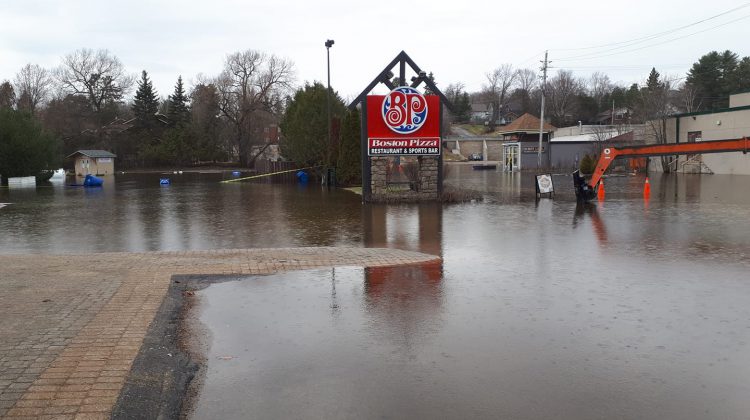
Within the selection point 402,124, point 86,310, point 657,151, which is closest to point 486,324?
point 86,310

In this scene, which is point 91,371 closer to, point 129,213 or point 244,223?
point 244,223

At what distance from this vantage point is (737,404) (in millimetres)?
4664

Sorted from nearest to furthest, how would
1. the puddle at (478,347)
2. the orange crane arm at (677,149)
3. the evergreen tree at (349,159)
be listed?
1. the puddle at (478,347)
2. the orange crane arm at (677,149)
3. the evergreen tree at (349,159)

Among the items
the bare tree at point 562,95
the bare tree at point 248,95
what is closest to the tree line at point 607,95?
the bare tree at point 562,95

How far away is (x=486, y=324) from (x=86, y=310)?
4.64 m

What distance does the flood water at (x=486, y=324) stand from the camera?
4.79 meters

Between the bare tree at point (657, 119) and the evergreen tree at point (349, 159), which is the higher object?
the bare tree at point (657, 119)

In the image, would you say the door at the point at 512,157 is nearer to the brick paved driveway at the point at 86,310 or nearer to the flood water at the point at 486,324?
the flood water at the point at 486,324

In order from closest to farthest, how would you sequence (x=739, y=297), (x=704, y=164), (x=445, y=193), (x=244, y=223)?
(x=739, y=297), (x=244, y=223), (x=445, y=193), (x=704, y=164)

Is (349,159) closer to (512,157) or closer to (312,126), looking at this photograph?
(312,126)

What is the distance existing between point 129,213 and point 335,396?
17505 mm

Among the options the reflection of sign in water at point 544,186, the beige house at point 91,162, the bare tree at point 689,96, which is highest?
the bare tree at point 689,96

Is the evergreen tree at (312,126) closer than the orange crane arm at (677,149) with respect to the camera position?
No

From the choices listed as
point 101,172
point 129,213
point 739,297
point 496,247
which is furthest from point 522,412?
point 101,172
